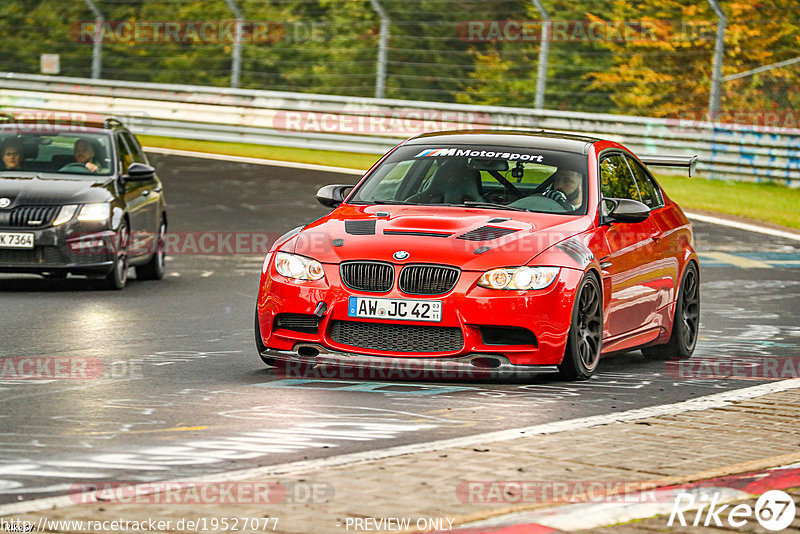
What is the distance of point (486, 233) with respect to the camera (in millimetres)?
9422

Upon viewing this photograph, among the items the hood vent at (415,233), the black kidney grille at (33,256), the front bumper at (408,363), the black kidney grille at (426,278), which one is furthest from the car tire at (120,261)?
the black kidney grille at (426,278)

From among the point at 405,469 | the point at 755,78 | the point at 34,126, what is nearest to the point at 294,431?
the point at 405,469

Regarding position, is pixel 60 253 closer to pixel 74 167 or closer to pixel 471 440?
pixel 74 167

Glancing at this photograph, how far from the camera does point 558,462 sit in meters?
6.88

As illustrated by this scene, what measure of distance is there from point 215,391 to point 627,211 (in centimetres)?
294

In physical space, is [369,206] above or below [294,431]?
above

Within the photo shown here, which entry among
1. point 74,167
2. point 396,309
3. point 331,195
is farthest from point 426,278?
point 74,167

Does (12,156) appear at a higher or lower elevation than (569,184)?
lower

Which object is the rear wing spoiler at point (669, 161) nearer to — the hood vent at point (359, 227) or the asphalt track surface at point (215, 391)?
the asphalt track surface at point (215, 391)

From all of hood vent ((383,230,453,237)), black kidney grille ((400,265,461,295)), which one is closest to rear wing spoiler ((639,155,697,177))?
hood vent ((383,230,453,237))

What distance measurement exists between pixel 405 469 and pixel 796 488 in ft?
5.27

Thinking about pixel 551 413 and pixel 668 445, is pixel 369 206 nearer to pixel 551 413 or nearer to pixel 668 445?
pixel 551 413

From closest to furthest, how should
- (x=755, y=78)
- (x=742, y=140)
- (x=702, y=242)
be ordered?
(x=702, y=242) → (x=742, y=140) → (x=755, y=78)

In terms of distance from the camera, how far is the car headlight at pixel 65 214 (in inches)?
565
